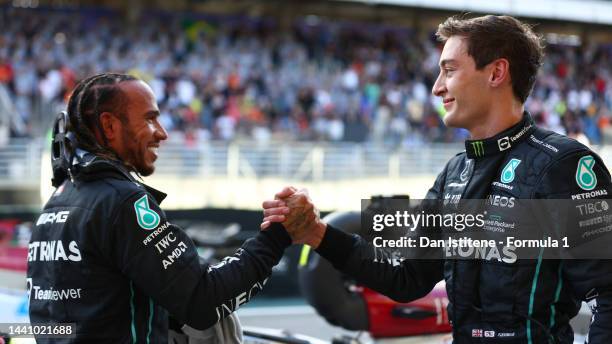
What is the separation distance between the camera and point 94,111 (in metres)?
2.64

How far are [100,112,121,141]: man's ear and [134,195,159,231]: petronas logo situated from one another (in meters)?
0.29

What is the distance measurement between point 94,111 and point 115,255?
1.64ft

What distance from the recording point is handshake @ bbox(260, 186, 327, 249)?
2.77m

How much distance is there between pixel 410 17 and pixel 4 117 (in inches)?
665

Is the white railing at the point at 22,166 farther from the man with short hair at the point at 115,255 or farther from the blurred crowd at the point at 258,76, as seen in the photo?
the man with short hair at the point at 115,255

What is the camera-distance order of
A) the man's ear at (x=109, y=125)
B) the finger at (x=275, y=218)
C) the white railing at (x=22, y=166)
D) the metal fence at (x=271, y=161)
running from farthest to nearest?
the metal fence at (x=271, y=161) → the white railing at (x=22, y=166) → the finger at (x=275, y=218) → the man's ear at (x=109, y=125)

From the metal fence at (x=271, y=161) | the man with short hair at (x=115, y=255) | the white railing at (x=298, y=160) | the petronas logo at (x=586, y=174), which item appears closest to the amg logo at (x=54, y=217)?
the man with short hair at (x=115, y=255)

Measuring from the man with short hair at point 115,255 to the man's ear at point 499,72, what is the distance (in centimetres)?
90

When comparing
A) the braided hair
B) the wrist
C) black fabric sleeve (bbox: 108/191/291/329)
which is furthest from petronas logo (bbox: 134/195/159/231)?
the wrist

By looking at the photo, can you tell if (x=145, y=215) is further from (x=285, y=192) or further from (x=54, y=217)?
(x=285, y=192)

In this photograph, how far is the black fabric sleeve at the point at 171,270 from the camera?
241cm

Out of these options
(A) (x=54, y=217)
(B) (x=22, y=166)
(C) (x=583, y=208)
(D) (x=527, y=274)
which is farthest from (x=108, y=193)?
(B) (x=22, y=166)

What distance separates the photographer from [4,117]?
48.3 feet

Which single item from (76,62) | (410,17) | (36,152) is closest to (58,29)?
(76,62)
